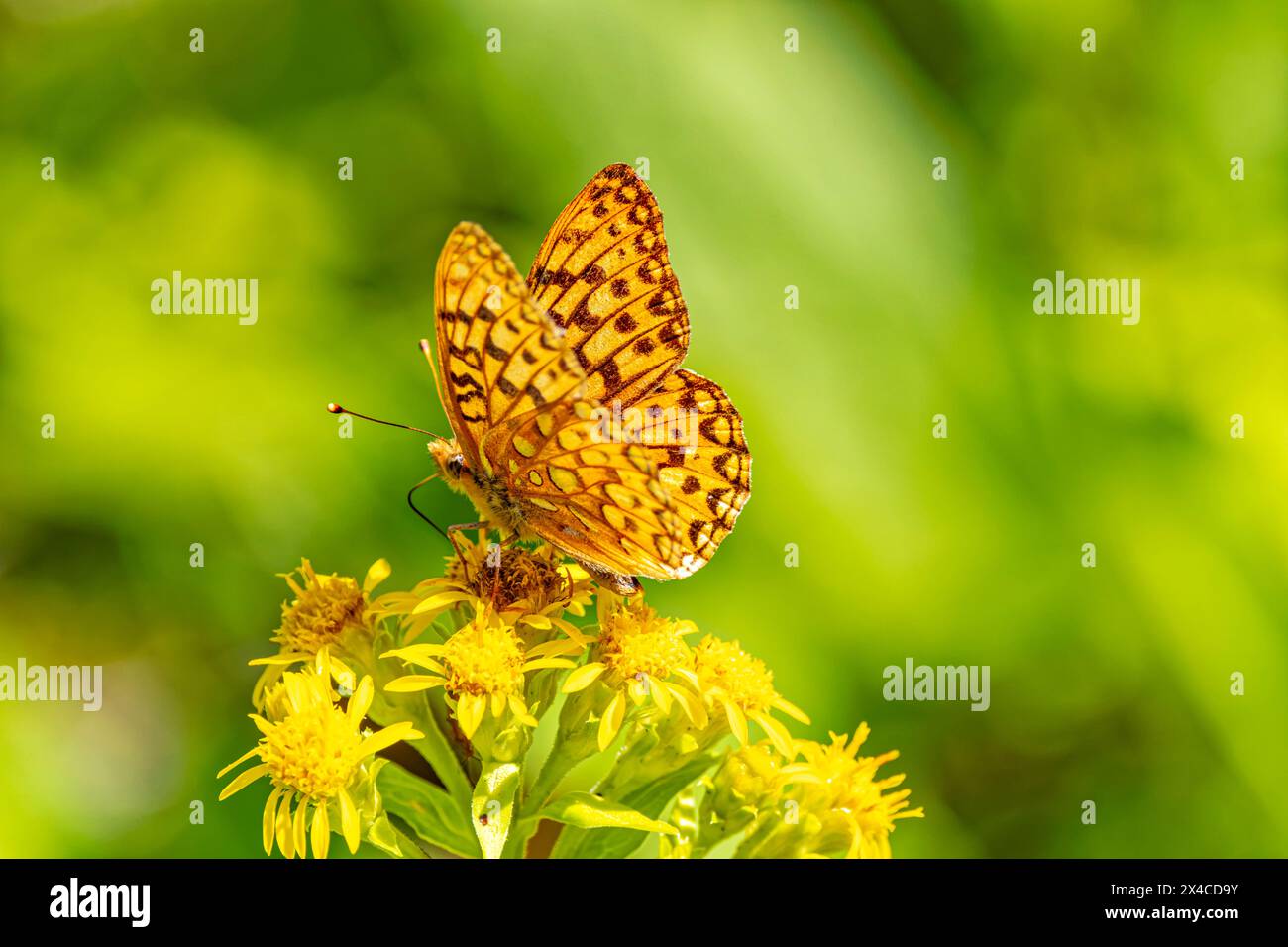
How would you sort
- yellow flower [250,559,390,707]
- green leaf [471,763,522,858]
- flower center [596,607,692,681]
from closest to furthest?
green leaf [471,763,522,858], flower center [596,607,692,681], yellow flower [250,559,390,707]

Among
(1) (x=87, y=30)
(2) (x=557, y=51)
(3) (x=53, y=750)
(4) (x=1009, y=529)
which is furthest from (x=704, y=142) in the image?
(3) (x=53, y=750)

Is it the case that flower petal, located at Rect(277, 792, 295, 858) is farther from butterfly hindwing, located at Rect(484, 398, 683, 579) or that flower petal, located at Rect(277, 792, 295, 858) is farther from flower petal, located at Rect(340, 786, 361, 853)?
butterfly hindwing, located at Rect(484, 398, 683, 579)

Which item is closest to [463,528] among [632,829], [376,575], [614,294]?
[376,575]

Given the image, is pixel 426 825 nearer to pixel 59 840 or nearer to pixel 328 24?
pixel 59 840

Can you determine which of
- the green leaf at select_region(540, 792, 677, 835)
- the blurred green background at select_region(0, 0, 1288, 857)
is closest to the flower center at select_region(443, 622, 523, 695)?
the green leaf at select_region(540, 792, 677, 835)

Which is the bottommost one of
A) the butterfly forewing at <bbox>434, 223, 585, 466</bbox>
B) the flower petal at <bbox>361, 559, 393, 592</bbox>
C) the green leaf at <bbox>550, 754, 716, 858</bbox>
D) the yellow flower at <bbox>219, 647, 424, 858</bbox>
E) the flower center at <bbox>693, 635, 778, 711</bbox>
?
the green leaf at <bbox>550, 754, 716, 858</bbox>

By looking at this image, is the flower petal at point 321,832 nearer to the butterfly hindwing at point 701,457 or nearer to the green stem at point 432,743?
the green stem at point 432,743

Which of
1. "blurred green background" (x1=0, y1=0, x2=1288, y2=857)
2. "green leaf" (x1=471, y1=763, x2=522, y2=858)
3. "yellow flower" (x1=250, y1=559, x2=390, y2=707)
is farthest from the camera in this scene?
"blurred green background" (x1=0, y1=0, x2=1288, y2=857)
